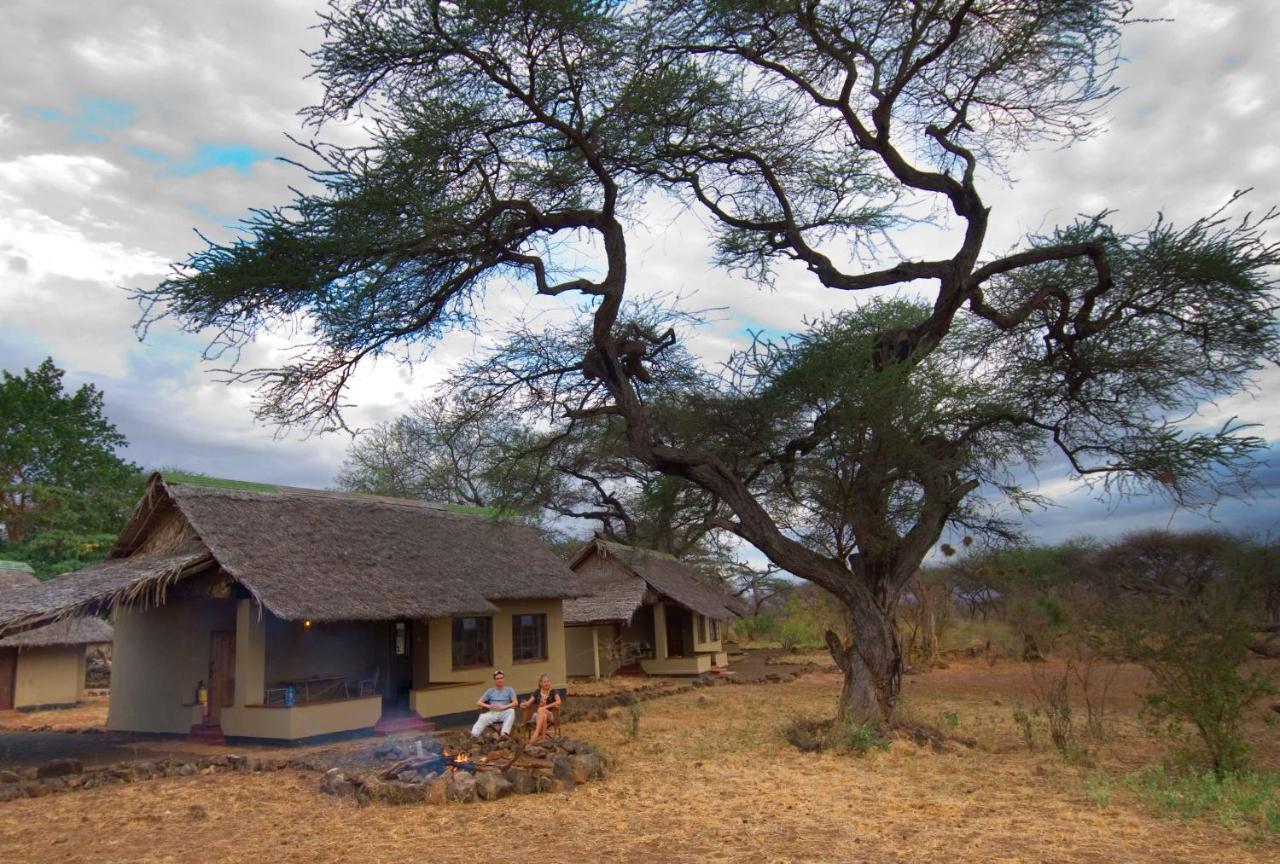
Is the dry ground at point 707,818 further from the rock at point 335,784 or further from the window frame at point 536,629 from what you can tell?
the window frame at point 536,629

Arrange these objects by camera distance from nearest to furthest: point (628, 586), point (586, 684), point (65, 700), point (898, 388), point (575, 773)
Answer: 1. point (575, 773)
2. point (898, 388)
3. point (65, 700)
4. point (586, 684)
5. point (628, 586)

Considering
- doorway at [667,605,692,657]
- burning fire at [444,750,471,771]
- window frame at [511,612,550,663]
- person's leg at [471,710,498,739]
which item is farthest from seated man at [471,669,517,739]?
doorway at [667,605,692,657]

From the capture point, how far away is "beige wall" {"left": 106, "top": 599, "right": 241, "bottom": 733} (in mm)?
14555

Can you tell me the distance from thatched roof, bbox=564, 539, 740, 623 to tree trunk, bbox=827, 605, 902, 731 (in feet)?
37.0

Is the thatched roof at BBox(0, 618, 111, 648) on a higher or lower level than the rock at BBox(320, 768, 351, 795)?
higher

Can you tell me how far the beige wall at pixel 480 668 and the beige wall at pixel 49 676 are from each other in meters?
10.0

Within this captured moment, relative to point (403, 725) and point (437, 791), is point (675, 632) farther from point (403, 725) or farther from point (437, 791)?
point (437, 791)

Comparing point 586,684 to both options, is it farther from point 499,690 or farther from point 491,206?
point 491,206

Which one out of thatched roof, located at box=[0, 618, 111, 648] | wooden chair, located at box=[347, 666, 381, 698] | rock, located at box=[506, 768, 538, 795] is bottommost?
rock, located at box=[506, 768, 538, 795]

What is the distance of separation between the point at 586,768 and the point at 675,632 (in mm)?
16922

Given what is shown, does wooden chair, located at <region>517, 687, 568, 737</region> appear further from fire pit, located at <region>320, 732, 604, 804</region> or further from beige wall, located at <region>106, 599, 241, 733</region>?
beige wall, located at <region>106, 599, 241, 733</region>

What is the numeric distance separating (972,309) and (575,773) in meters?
7.66

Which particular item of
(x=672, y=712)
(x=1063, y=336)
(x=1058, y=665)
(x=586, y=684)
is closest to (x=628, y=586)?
(x=586, y=684)

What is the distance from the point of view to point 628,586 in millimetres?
24156
